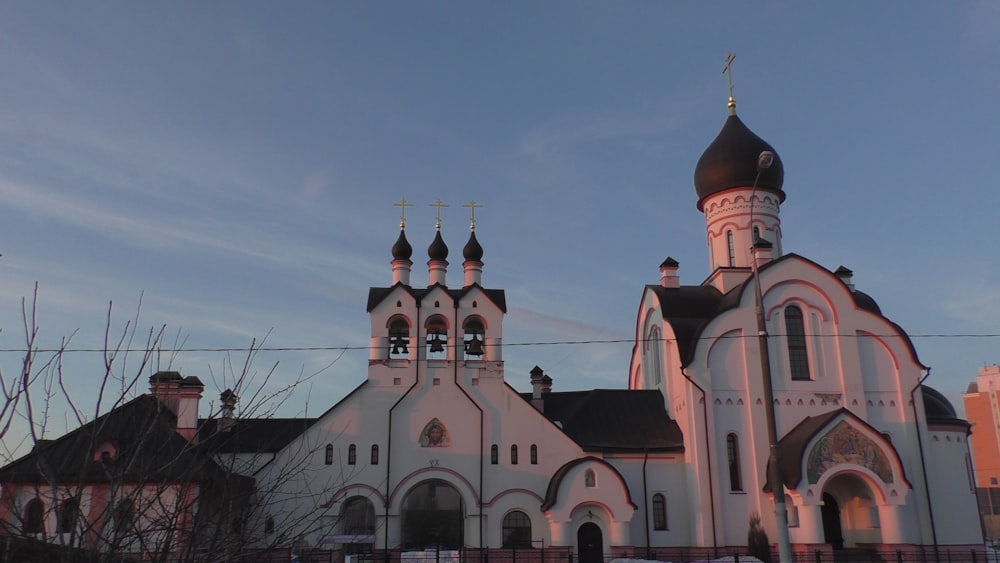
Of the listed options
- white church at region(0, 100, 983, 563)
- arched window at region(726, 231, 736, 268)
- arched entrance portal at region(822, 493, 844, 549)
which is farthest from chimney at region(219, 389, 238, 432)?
arched window at region(726, 231, 736, 268)

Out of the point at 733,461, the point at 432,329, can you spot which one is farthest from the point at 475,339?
the point at 733,461

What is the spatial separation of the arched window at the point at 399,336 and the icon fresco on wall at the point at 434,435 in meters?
2.33

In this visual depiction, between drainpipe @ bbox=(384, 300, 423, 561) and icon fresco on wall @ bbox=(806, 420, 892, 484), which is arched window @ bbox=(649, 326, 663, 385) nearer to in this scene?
icon fresco on wall @ bbox=(806, 420, 892, 484)

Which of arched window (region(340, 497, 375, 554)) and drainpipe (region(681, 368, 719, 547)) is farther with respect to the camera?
drainpipe (region(681, 368, 719, 547))

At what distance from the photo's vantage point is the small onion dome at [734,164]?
28.4 metres

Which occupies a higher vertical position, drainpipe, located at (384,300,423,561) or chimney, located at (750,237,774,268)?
chimney, located at (750,237,774,268)

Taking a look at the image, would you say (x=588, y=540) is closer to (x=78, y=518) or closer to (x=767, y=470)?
(x=767, y=470)

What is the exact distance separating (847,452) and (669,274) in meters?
8.20

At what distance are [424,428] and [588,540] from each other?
5.55 metres

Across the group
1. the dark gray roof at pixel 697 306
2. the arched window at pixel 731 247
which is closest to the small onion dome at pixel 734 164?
the arched window at pixel 731 247

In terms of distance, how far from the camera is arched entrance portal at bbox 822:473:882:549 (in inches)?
892

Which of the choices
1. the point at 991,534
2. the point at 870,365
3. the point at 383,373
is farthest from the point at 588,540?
the point at 991,534

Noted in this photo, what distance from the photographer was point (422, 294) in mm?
24984

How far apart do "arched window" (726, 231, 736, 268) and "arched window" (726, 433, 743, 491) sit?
7.16m
